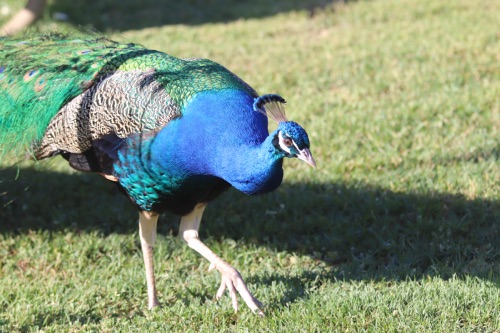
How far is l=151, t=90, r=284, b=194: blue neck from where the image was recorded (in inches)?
131

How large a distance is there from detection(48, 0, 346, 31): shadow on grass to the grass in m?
2.27

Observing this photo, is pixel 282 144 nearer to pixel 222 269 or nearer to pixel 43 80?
pixel 222 269

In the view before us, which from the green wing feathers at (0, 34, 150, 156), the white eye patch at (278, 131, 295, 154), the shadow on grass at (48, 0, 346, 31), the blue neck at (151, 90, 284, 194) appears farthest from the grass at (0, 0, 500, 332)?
the shadow on grass at (48, 0, 346, 31)

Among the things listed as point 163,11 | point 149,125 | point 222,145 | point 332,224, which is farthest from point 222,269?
point 163,11

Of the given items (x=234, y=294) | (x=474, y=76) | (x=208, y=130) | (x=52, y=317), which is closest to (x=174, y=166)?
(x=208, y=130)

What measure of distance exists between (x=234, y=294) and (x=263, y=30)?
18.6 ft

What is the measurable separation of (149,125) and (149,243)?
789mm

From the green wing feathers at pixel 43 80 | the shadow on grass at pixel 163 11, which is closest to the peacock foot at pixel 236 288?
the green wing feathers at pixel 43 80

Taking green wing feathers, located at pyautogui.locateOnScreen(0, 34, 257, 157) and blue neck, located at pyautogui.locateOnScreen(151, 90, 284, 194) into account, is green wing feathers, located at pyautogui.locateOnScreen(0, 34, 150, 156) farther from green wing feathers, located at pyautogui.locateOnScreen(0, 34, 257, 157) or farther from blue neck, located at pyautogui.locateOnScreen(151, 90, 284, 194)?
blue neck, located at pyautogui.locateOnScreen(151, 90, 284, 194)

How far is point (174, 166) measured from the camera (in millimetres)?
3553

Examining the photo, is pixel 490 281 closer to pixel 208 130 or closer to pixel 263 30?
pixel 208 130

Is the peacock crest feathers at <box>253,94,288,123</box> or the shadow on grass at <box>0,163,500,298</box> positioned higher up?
the peacock crest feathers at <box>253,94,288,123</box>

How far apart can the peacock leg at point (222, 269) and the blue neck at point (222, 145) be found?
0.45m

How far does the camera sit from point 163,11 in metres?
10.4
